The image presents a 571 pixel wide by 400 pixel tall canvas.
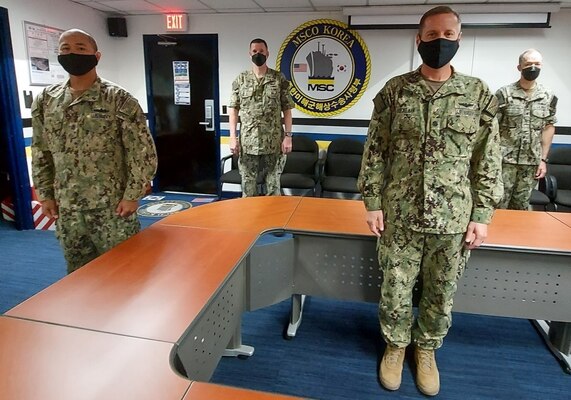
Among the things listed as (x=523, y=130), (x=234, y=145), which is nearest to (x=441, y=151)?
(x=234, y=145)

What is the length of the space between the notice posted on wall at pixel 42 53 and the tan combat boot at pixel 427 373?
13.2 feet

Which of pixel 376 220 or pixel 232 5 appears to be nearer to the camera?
pixel 376 220

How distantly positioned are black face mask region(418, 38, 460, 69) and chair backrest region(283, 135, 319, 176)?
112 inches

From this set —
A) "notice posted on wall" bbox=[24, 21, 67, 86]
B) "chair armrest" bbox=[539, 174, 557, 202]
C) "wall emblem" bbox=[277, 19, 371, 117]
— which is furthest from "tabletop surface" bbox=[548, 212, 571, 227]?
"notice posted on wall" bbox=[24, 21, 67, 86]

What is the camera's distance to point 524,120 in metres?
3.05

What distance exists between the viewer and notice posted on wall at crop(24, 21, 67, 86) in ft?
12.1

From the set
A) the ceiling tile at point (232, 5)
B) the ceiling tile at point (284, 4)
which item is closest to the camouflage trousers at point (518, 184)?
the ceiling tile at point (284, 4)

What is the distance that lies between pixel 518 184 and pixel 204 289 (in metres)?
2.84

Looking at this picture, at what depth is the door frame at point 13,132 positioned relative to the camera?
347cm

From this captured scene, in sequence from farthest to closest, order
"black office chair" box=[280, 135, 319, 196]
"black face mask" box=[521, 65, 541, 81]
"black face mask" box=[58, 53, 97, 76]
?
"black office chair" box=[280, 135, 319, 196] → "black face mask" box=[521, 65, 541, 81] → "black face mask" box=[58, 53, 97, 76]

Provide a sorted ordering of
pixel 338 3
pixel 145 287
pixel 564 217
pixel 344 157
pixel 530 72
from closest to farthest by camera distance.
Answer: pixel 145 287 < pixel 564 217 < pixel 530 72 < pixel 338 3 < pixel 344 157

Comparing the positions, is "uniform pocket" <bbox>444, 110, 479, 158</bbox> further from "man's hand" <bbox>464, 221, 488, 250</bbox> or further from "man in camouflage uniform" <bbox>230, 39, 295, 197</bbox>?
"man in camouflage uniform" <bbox>230, 39, 295, 197</bbox>

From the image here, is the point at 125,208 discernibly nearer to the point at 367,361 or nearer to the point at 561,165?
the point at 367,361

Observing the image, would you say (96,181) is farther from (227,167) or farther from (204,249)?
(227,167)
